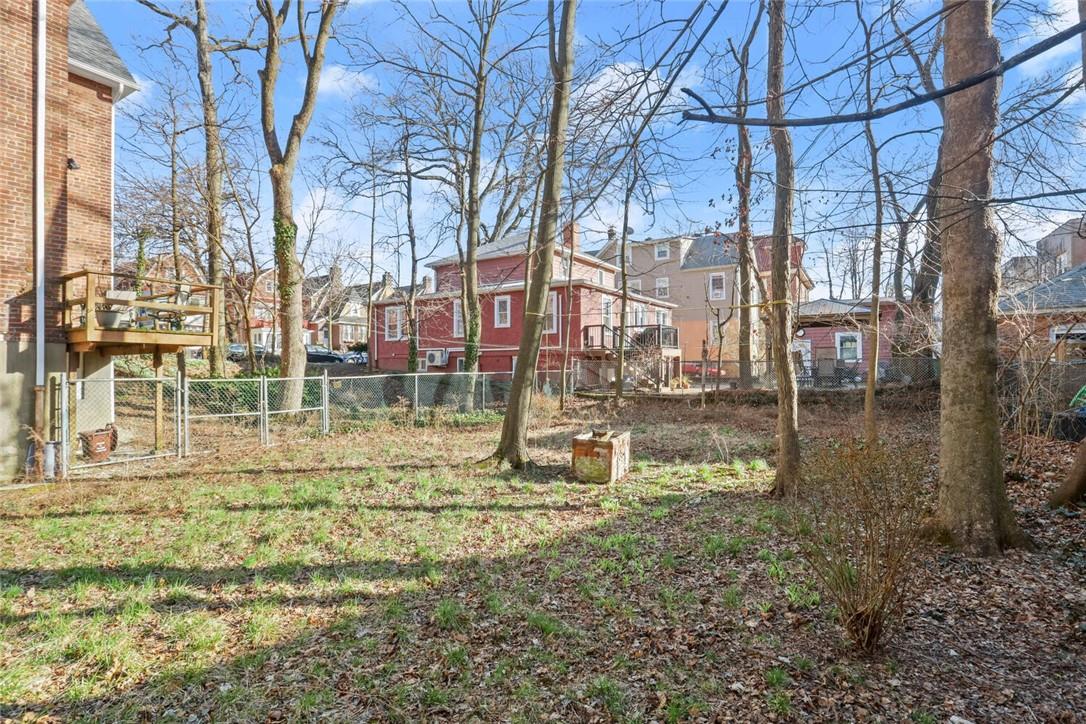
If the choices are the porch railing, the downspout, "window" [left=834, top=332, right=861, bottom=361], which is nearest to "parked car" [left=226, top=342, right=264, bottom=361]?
the porch railing

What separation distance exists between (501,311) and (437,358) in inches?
175

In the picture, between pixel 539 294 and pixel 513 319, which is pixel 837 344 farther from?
pixel 539 294

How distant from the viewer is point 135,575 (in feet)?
A: 15.2

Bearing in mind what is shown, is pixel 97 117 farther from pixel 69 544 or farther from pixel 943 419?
pixel 943 419

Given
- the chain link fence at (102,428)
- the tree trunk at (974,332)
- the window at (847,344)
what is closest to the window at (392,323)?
the chain link fence at (102,428)

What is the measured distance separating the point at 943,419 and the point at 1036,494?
2.72m

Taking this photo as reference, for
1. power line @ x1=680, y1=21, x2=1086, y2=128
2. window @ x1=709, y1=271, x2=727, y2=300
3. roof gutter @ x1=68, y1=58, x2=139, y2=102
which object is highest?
roof gutter @ x1=68, y1=58, x2=139, y2=102

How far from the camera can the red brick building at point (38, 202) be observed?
28.0 ft

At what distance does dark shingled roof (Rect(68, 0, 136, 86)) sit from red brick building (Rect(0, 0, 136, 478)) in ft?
0.23

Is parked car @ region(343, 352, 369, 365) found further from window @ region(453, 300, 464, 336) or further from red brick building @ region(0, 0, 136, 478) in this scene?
red brick building @ region(0, 0, 136, 478)

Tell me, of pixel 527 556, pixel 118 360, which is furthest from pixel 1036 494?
pixel 118 360

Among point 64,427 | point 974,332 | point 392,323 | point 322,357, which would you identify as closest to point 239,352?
point 322,357

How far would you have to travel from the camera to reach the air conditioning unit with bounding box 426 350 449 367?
2605 centimetres

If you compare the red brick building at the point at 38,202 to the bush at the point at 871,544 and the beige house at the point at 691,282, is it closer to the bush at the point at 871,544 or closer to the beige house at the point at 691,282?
the bush at the point at 871,544
